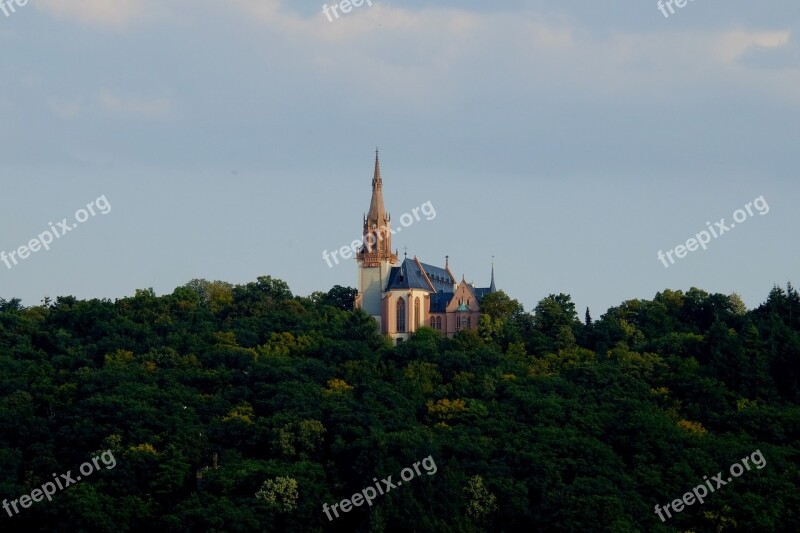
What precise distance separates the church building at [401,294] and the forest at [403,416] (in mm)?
1729

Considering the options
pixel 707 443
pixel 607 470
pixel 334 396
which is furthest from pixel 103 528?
pixel 707 443

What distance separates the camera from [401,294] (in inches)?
3504

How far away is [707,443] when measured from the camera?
70.2 meters

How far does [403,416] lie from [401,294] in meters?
15.4

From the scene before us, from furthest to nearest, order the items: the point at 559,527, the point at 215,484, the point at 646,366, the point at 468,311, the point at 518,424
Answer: the point at 468,311
the point at 646,366
the point at 518,424
the point at 215,484
the point at 559,527

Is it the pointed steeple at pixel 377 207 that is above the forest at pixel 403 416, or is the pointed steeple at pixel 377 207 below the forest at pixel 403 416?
above

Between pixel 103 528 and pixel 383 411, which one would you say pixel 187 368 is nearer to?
pixel 383 411

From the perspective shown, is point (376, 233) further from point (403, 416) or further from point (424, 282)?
point (403, 416)

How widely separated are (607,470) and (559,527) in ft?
15.9

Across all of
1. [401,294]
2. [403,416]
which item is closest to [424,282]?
[401,294]

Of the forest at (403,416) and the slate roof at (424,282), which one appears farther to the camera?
the slate roof at (424,282)

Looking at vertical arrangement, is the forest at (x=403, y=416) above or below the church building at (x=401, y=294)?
below

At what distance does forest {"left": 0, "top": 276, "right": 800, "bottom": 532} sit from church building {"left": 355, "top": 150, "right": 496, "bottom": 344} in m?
1.73

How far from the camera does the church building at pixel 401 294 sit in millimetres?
89062
